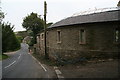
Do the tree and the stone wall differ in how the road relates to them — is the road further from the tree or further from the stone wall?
the tree

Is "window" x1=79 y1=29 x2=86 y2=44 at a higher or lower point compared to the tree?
lower

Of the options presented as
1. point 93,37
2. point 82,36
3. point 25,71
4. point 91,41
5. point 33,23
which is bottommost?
point 25,71

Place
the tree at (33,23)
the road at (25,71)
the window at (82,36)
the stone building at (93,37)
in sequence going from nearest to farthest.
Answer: the road at (25,71) → the stone building at (93,37) → the window at (82,36) → the tree at (33,23)

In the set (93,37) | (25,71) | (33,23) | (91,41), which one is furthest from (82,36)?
(33,23)

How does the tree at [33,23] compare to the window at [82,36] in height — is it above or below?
above

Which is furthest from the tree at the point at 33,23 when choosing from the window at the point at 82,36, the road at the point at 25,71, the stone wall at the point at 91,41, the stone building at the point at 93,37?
the window at the point at 82,36

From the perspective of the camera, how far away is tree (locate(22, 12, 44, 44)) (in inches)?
3093

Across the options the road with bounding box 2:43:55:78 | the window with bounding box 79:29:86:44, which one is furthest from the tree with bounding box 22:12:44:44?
the window with bounding box 79:29:86:44

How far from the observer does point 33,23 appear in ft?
265

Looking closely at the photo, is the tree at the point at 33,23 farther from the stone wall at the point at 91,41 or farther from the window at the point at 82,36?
the window at the point at 82,36

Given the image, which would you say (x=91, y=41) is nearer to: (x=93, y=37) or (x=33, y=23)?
(x=93, y=37)

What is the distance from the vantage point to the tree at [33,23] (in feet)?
258

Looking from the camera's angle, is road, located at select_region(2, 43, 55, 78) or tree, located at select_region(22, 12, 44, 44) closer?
road, located at select_region(2, 43, 55, 78)

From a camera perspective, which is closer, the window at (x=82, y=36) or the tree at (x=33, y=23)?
the window at (x=82, y=36)
